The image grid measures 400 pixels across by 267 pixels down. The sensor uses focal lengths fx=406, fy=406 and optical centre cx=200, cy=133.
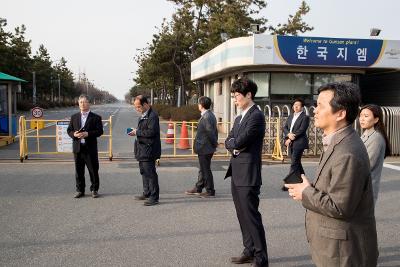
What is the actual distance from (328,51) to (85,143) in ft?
39.7

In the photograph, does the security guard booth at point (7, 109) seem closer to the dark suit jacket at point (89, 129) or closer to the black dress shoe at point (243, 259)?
the dark suit jacket at point (89, 129)

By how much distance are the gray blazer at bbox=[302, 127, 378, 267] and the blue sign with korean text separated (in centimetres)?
1395

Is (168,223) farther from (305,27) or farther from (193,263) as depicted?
(305,27)

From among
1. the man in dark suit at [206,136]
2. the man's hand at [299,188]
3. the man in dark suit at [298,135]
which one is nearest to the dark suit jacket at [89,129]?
the man in dark suit at [206,136]

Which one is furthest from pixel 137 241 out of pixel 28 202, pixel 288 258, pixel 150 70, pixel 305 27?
pixel 150 70

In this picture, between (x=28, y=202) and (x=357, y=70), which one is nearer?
(x=28, y=202)

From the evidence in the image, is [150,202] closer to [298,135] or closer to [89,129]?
[89,129]

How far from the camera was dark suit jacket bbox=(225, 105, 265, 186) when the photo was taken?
403 cm

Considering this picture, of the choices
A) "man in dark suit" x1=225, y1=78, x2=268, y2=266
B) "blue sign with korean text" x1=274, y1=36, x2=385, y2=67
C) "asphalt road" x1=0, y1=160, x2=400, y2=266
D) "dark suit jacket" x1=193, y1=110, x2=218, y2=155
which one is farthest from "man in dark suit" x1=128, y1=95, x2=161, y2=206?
"blue sign with korean text" x1=274, y1=36, x2=385, y2=67

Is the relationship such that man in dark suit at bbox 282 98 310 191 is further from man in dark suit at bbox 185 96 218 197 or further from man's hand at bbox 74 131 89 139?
man's hand at bbox 74 131 89 139

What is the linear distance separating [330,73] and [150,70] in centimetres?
2326

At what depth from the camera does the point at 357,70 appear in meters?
17.9

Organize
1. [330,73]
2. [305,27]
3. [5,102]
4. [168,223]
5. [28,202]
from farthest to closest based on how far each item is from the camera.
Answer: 1. [305,27]
2. [330,73]
3. [5,102]
4. [28,202]
5. [168,223]

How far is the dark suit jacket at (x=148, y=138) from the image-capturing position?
6668 millimetres
